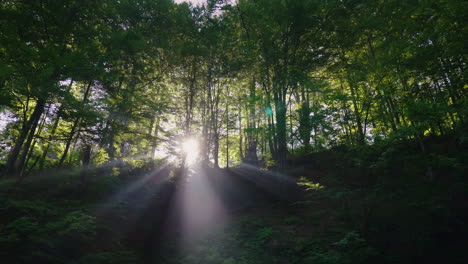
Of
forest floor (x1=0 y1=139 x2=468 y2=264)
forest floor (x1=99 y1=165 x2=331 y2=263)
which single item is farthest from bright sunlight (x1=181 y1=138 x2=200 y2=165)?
forest floor (x1=0 y1=139 x2=468 y2=264)

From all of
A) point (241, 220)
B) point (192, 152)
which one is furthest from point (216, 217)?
point (192, 152)

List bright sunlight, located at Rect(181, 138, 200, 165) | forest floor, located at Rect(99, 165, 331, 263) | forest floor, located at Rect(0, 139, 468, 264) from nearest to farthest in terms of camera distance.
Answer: forest floor, located at Rect(0, 139, 468, 264)
forest floor, located at Rect(99, 165, 331, 263)
bright sunlight, located at Rect(181, 138, 200, 165)

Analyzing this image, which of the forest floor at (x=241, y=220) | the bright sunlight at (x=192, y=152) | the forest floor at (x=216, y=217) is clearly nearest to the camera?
the forest floor at (x=241, y=220)

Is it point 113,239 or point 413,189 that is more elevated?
point 413,189

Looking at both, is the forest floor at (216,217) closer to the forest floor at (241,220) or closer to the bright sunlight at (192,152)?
the forest floor at (241,220)

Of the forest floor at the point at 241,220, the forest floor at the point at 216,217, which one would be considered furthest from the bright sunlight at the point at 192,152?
the forest floor at the point at 241,220

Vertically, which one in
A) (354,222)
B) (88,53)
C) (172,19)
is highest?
(172,19)

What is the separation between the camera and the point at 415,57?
213 inches

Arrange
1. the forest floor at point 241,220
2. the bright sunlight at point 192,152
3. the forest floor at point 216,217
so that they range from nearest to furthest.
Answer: the forest floor at point 241,220 < the forest floor at point 216,217 < the bright sunlight at point 192,152

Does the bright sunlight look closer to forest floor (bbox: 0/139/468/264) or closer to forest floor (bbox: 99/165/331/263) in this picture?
forest floor (bbox: 99/165/331/263)

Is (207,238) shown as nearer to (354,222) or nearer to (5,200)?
(354,222)

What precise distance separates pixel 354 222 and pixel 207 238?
16.0ft

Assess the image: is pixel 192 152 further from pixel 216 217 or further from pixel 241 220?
pixel 241 220

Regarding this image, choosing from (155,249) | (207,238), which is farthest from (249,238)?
(155,249)
